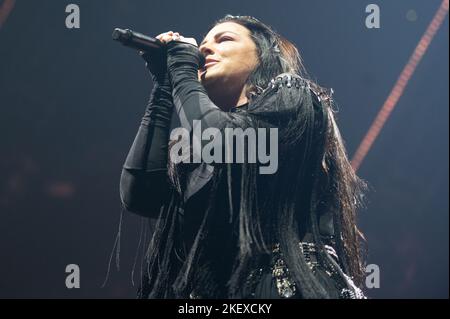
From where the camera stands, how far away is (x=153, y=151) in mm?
1076

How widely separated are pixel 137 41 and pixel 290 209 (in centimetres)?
43

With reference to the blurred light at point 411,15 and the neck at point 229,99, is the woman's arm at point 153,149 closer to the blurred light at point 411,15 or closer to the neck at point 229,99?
the neck at point 229,99

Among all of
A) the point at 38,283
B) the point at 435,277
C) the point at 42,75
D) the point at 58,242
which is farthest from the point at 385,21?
the point at 38,283

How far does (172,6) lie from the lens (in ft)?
6.77

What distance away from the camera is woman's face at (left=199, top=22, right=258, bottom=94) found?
1174mm

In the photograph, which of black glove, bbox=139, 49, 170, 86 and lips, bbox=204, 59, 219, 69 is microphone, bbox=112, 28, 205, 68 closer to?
black glove, bbox=139, 49, 170, 86

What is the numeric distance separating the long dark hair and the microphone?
8.7 inches

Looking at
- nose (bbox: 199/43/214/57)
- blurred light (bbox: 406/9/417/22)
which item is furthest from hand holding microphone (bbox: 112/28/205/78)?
blurred light (bbox: 406/9/417/22)

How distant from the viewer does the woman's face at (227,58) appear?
46.2 inches

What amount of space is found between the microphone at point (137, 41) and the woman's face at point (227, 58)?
0.47 feet

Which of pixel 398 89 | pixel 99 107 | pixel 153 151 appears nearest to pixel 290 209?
pixel 153 151

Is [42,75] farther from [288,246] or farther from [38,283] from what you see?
[288,246]

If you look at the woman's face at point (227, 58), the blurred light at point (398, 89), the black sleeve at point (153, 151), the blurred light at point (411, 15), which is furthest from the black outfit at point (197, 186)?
the blurred light at point (411, 15)

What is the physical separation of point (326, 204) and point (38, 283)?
1.32 meters
